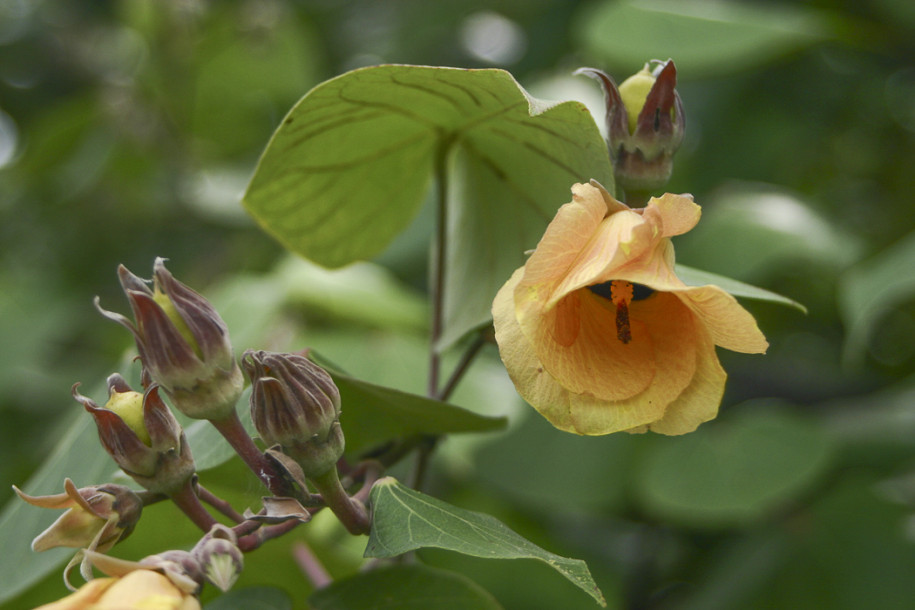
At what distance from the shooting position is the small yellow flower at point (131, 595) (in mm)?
450

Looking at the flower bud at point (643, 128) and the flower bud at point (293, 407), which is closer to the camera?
the flower bud at point (293, 407)

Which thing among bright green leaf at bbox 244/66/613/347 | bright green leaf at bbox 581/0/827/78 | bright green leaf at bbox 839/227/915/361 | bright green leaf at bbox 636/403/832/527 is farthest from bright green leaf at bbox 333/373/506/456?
bright green leaf at bbox 581/0/827/78

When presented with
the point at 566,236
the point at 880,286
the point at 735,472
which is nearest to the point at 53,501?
the point at 566,236

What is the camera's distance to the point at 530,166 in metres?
0.73

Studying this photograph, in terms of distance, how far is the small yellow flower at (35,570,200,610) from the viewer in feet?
1.48

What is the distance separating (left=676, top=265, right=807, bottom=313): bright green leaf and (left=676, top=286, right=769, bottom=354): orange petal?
0.36 feet

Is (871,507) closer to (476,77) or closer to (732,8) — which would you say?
(732,8)

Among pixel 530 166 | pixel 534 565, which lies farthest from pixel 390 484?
pixel 534 565

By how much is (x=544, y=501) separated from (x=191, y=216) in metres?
1.27

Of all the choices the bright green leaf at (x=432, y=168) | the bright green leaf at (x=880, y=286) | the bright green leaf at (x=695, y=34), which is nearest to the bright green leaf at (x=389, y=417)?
the bright green leaf at (x=432, y=168)

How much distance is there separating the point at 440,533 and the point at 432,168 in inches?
17.5

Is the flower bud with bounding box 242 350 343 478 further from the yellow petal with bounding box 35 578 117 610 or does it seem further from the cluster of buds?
the yellow petal with bounding box 35 578 117 610

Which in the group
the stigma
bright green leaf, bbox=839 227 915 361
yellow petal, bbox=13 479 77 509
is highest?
the stigma

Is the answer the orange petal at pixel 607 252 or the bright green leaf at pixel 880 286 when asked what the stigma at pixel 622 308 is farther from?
the bright green leaf at pixel 880 286
